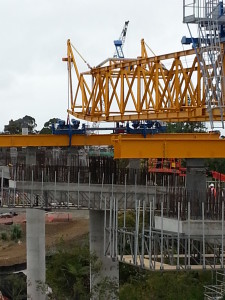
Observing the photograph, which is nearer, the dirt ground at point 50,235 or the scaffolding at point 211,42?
the scaffolding at point 211,42

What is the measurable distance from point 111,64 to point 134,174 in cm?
763

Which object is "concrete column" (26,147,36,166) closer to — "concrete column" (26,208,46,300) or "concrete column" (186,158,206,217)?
"concrete column" (26,208,46,300)

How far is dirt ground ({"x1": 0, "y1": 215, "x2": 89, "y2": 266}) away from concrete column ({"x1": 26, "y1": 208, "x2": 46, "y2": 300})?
17.5m

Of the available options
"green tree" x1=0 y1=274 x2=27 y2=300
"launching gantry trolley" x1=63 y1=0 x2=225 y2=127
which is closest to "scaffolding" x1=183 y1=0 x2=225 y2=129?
"launching gantry trolley" x1=63 y1=0 x2=225 y2=127

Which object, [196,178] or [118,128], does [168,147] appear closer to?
[196,178]

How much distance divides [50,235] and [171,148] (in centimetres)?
5300

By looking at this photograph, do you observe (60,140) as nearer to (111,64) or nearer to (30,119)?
(111,64)

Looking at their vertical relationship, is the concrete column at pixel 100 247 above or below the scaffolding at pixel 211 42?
below

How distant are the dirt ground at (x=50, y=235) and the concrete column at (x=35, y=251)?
17496 mm

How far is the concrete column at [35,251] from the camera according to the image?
44.2 meters

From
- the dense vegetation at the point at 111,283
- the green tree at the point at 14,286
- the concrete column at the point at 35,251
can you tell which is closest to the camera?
the dense vegetation at the point at 111,283

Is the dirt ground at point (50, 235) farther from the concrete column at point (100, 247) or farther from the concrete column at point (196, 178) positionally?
the concrete column at point (196, 178)

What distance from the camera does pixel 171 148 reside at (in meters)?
27.9

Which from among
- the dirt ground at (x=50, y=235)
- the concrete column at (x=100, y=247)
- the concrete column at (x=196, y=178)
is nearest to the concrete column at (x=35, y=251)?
the concrete column at (x=100, y=247)
